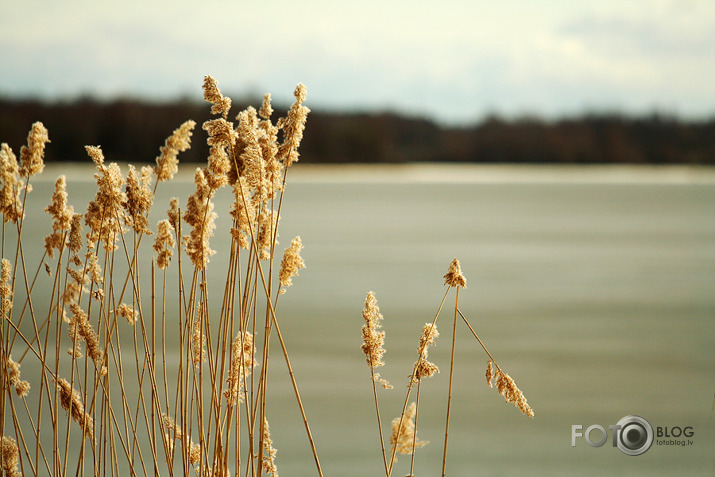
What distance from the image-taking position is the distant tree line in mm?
22812

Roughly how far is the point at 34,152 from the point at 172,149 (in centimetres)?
31

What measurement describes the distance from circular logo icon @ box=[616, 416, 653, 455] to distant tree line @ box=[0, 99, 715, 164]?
1898cm

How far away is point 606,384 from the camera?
16.7 feet

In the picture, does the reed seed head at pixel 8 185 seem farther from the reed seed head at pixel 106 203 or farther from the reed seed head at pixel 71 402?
the reed seed head at pixel 71 402

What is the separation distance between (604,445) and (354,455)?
1.23 m

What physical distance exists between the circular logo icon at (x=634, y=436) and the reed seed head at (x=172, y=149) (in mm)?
2997

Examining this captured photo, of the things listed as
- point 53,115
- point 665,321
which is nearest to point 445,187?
point 53,115

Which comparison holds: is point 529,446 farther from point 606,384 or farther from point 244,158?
point 244,158

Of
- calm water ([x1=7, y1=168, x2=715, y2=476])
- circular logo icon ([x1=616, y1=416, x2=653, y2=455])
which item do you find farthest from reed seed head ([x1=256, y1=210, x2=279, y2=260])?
circular logo icon ([x1=616, y1=416, x2=653, y2=455])

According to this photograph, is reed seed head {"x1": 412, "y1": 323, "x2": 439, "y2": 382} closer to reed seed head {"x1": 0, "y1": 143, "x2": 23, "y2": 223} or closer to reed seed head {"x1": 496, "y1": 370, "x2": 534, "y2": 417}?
reed seed head {"x1": 496, "y1": 370, "x2": 534, "y2": 417}

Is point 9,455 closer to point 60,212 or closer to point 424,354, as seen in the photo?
point 60,212

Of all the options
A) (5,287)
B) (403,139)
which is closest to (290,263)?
(5,287)

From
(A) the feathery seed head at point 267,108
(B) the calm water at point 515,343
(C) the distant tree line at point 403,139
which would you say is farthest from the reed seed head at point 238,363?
(C) the distant tree line at point 403,139

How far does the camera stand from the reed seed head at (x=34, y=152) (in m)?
1.53
